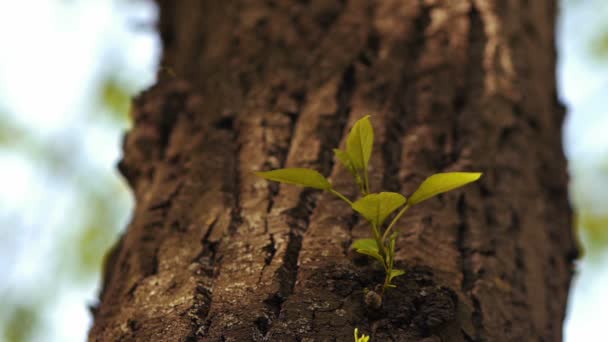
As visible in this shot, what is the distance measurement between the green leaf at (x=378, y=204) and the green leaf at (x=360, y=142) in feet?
0.31

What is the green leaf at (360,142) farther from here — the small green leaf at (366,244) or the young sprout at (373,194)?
the small green leaf at (366,244)

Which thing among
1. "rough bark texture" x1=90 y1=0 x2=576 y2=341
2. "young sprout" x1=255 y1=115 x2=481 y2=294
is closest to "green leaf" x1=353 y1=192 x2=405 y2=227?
"young sprout" x1=255 y1=115 x2=481 y2=294

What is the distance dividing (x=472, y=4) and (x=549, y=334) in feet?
2.77

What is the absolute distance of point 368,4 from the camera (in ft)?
5.66

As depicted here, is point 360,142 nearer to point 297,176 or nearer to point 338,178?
point 297,176

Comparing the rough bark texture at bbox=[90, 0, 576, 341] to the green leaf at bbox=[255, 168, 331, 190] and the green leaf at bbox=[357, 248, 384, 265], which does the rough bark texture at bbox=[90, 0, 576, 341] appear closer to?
the green leaf at bbox=[357, 248, 384, 265]

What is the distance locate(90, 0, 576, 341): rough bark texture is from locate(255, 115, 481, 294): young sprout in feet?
0.25

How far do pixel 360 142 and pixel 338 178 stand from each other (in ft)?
0.88

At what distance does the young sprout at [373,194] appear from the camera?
0.95m

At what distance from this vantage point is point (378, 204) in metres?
0.96

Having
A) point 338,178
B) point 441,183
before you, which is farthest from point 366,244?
point 338,178

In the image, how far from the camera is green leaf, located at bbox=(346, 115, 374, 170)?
1008 mm

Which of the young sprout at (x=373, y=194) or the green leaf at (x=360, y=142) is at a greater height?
the green leaf at (x=360, y=142)

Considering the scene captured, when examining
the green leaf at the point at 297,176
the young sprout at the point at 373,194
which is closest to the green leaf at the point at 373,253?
the young sprout at the point at 373,194
